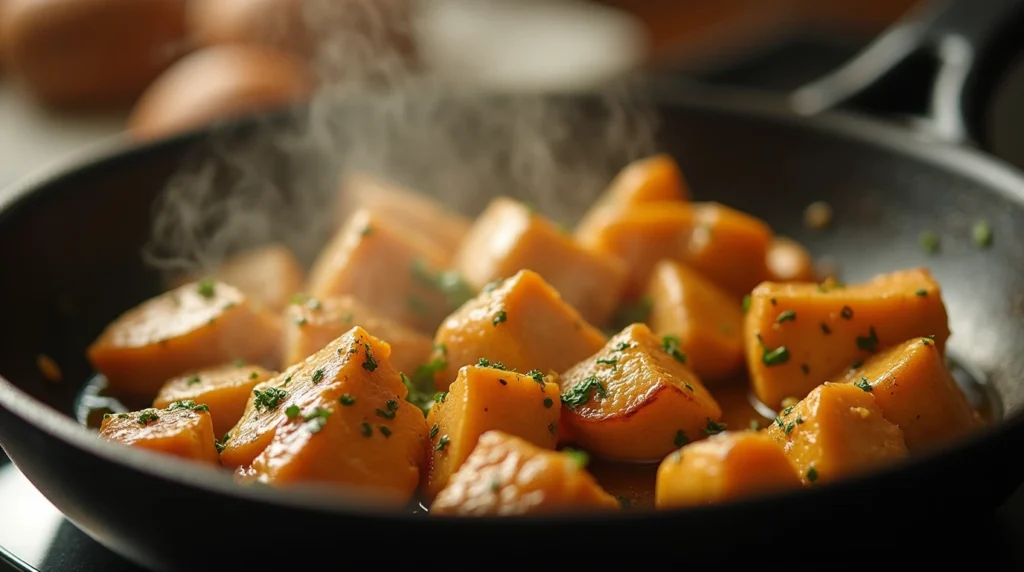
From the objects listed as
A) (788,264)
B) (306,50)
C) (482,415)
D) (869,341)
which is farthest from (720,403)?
(306,50)

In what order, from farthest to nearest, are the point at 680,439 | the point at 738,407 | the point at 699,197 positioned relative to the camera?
the point at 699,197 → the point at 738,407 → the point at 680,439

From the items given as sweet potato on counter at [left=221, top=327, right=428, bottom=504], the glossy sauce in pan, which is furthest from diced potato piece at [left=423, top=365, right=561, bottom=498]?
the glossy sauce in pan

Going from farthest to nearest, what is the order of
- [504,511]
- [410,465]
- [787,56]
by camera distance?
[787,56] < [410,465] < [504,511]

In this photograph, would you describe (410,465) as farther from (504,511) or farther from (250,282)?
(250,282)

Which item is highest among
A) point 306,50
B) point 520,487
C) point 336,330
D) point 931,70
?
point 306,50

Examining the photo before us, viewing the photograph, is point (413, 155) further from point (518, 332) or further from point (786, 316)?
point (786, 316)

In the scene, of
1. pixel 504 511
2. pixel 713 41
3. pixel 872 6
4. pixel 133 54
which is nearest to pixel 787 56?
pixel 713 41
